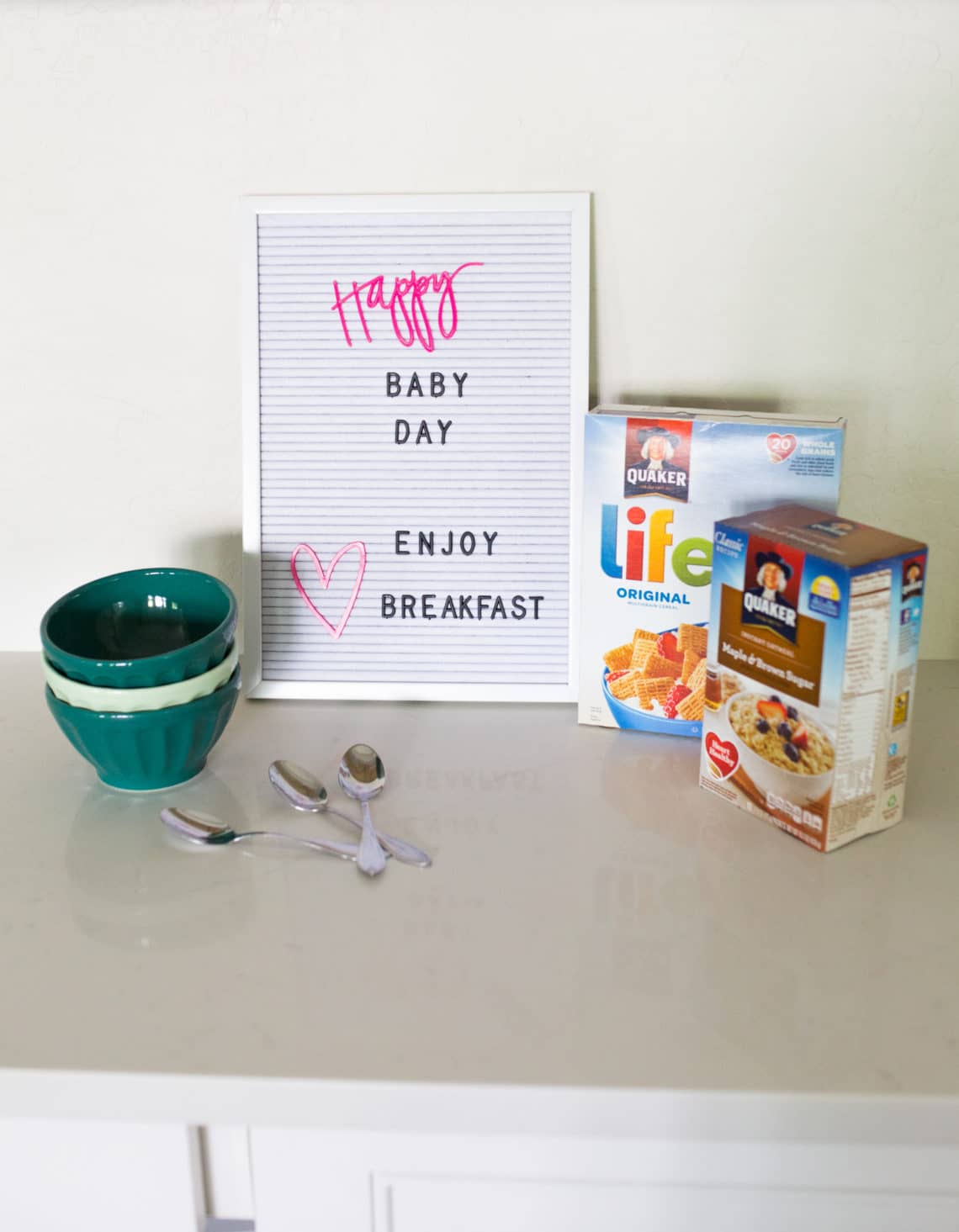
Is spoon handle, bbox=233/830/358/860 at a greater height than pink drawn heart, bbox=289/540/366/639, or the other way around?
pink drawn heart, bbox=289/540/366/639

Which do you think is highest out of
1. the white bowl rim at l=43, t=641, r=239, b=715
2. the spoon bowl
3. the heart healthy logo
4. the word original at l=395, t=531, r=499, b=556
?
the word original at l=395, t=531, r=499, b=556

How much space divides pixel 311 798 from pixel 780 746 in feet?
1.23

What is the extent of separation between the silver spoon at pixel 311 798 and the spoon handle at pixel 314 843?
3cm

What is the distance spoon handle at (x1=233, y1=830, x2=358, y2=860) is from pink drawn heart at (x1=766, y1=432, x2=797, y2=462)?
1.54 feet

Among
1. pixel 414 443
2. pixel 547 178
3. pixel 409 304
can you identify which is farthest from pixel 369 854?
pixel 547 178

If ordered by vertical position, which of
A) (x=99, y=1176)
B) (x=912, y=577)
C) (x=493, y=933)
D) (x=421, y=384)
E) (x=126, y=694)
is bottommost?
(x=99, y=1176)

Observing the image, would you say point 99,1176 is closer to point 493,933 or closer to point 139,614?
point 493,933

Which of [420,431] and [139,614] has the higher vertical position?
[420,431]

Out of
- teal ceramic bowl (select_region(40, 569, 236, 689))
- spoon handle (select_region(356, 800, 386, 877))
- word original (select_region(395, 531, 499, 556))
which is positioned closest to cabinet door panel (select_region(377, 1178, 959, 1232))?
spoon handle (select_region(356, 800, 386, 877))

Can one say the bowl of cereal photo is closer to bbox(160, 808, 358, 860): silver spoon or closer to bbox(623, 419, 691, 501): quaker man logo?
bbox(623, 419, 691, 501): quaker man logo

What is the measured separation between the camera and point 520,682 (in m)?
1.13

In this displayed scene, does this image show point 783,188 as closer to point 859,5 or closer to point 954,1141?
point 859,5

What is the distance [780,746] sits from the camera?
891 mm

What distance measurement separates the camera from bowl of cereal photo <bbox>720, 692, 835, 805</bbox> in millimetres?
864
